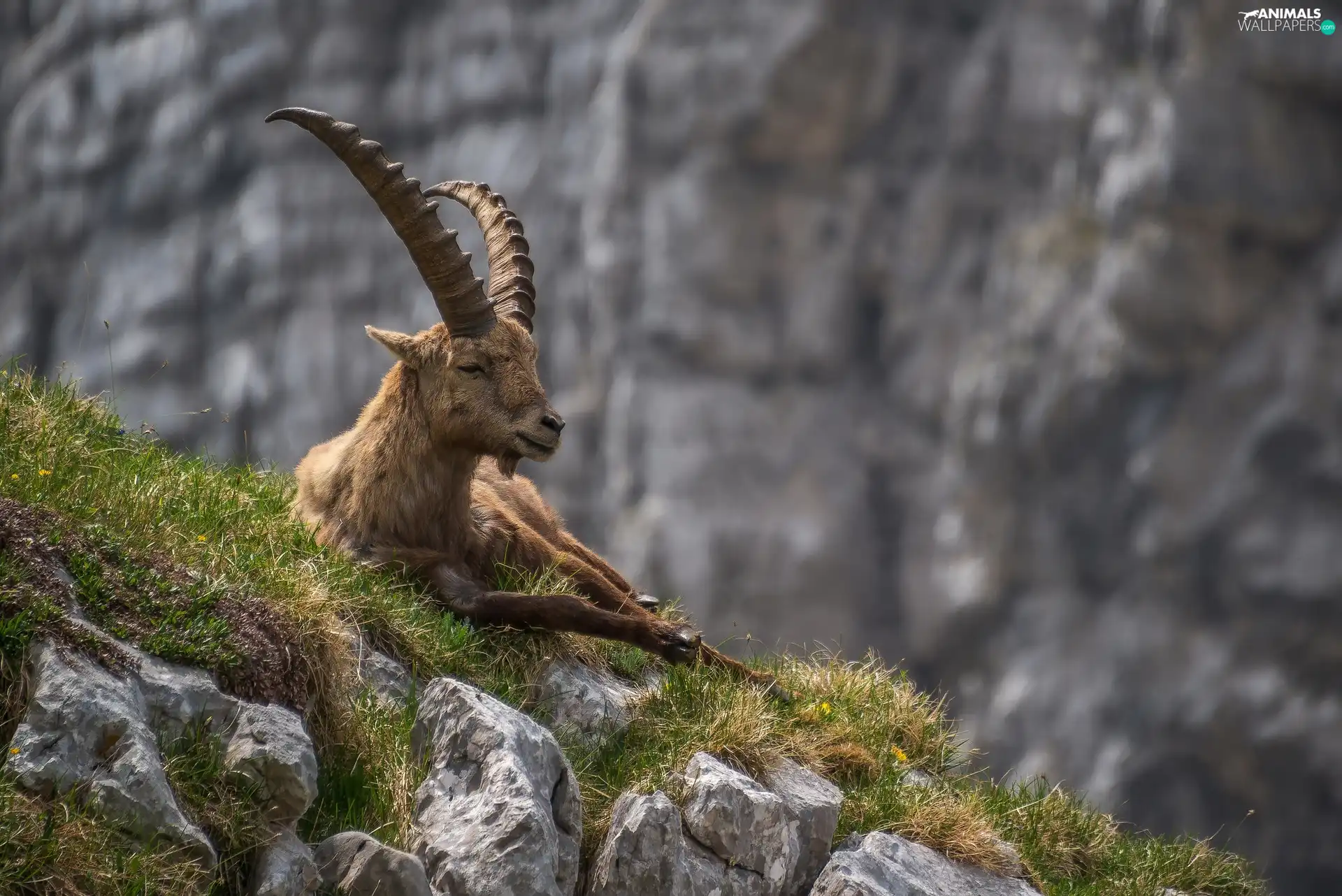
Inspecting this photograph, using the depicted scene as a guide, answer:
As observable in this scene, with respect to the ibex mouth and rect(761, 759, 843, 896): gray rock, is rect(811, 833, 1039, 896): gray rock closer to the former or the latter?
rect(761, 759, 843, 896): gray rock

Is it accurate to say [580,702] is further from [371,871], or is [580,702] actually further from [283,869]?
[283,869]

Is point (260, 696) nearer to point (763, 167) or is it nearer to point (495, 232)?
point (495, 232)

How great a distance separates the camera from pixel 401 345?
743 cm

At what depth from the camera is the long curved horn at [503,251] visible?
8008mm

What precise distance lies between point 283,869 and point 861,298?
19.3 m

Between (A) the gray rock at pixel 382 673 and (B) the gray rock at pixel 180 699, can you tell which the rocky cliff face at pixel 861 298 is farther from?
(B) the gray rock at pixel 180 699

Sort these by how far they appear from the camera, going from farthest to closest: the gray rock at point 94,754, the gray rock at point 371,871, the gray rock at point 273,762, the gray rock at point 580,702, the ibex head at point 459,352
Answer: the ibex head at point 459,352 < the gray rock at point 580,702 < the gray rock at point 273,762 < the gray rock at point 371,871 < the gray rock at point 94,754

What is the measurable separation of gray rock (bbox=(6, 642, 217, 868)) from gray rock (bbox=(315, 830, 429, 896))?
1.39 feet

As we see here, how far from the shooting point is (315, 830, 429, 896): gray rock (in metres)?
4.54

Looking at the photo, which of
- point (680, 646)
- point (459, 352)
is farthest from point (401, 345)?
point (680, 646)

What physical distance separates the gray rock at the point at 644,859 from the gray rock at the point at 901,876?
592mm

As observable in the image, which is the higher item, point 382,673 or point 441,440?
point 441,440

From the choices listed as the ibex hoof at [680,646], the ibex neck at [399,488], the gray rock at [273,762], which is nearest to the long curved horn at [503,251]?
the ibex neck at [399,488]

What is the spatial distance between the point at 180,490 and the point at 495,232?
8.39ft
